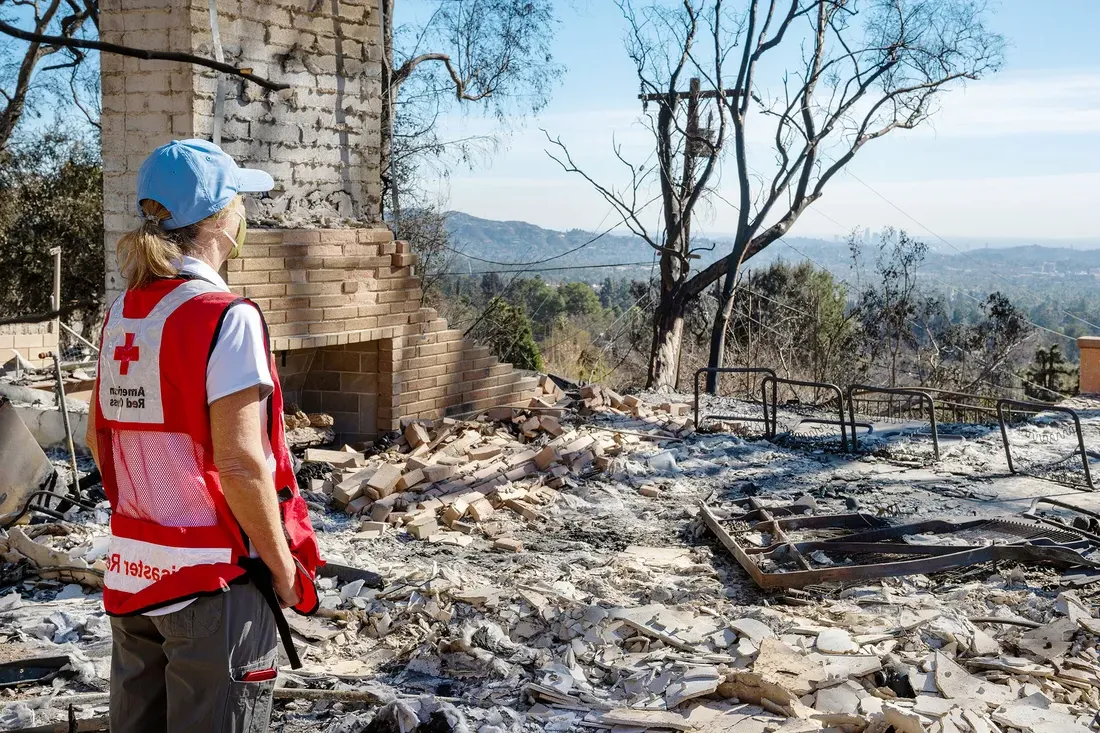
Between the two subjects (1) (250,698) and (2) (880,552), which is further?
(2) (880,552)

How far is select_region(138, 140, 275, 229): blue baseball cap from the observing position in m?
2.15

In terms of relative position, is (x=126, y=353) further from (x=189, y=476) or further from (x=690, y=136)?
(x=690, y=136)

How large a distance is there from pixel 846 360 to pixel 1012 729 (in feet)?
75.2

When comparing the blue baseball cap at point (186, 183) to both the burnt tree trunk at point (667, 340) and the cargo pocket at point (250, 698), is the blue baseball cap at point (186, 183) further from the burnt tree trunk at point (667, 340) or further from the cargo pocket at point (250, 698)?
the burnt tree trunk at point (667, 340)

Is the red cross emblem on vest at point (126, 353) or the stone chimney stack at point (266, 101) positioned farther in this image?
Answer: the stone chimney stack at point (266, 101)

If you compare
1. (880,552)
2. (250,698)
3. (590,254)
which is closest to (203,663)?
(250,698)

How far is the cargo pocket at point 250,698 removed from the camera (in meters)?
2.07

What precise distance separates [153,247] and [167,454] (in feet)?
1.55

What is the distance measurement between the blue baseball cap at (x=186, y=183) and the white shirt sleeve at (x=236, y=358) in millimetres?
285

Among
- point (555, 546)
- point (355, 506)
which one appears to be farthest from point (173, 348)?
point (355, 506)

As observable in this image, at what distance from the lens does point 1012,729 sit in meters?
3.67

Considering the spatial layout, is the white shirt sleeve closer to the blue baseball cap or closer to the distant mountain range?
the blue baseball cap

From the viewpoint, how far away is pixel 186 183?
2154 millimetres

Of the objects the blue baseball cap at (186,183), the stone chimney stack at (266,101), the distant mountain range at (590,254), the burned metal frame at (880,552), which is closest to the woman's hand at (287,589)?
the blue baseball cap at (186,183)
